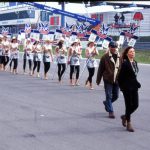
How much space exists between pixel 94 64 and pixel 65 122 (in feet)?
23.7

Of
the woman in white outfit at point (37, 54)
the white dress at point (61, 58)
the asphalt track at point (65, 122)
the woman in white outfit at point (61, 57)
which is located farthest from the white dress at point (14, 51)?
the asphalt track at point (65, 122)

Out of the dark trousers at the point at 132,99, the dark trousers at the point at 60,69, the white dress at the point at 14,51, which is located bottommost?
the dark trousers at the point at 60,69

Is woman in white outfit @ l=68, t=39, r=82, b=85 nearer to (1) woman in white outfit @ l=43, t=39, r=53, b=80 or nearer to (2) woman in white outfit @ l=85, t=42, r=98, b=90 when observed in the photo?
(2) woman in white outfit @ l=85, t=42, r=98, b=90

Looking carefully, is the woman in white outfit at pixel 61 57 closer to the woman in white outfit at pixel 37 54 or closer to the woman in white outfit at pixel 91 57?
the woman in white outfit at pixel 91 57

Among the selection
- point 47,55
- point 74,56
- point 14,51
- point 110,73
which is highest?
point 110,73

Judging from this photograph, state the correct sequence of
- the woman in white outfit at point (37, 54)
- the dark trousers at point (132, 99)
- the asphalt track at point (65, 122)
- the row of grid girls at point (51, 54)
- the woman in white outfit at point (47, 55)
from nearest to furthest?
the asphalt track at point (65, 122) → the dark trousers at point (132, 99) → the row of grid girls at point (51, 54) → the woman in white outfit at point (47, 55) → the woman in white outfit at point (37, 54)

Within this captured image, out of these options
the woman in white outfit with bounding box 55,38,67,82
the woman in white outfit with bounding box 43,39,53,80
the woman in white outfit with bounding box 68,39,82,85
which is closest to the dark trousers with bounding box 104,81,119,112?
the woman in white outfit with bounding box 68,39,82,85

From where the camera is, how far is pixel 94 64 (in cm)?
1612

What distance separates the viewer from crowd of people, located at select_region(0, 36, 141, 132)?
8.26 meters

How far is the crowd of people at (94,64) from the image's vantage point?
27.1ft

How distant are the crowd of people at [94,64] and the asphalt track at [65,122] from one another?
49 cm

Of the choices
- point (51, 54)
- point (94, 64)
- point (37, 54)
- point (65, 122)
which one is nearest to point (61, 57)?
point (51, 54)

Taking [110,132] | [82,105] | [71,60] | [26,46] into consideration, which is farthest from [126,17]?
[110,132]

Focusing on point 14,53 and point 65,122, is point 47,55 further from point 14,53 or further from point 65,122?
point 65,122
